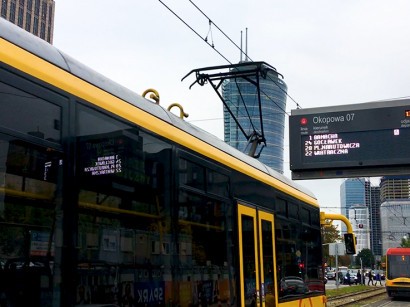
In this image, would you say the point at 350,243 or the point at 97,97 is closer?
the point at 97,97

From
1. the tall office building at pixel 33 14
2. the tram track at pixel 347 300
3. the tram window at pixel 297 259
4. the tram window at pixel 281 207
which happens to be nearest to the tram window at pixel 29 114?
the tram window at pixel 297 259

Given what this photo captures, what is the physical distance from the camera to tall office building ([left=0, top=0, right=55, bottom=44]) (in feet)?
279

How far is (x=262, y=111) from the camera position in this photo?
Result: 23.5 metres

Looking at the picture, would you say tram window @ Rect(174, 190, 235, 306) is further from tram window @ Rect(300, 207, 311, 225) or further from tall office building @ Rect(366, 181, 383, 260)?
tall office building @ Rect(366, 181, 383, 260)

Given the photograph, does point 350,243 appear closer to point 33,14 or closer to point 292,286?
point 292,286

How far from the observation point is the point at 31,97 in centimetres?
360

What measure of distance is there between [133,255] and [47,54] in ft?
5.27

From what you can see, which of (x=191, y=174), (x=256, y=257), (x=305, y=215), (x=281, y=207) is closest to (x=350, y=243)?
(x=305, y=215)

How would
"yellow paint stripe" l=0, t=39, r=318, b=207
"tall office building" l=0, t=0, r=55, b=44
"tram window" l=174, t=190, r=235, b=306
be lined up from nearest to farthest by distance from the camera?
"yellow paint stripe" l=0, t=39, r=318, b=207, "tram window" l=174, t=190, r=235, b=306, "tall office building" l=0, t=0, r=55, b=44

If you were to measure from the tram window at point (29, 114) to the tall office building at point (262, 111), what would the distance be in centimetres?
598

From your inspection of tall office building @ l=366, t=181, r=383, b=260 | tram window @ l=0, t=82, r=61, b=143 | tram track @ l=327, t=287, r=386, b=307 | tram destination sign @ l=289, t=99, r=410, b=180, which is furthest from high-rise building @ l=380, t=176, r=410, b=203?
tram window @ l=0, t=82, r=61, b=143

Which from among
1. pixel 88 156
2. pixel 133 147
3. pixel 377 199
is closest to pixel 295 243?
pixel 133 147

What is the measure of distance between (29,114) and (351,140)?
14578 mm

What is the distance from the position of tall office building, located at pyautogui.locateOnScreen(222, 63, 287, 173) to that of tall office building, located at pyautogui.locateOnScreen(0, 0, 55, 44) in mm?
55252
